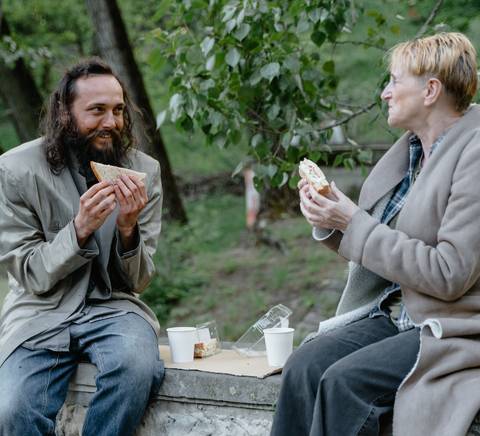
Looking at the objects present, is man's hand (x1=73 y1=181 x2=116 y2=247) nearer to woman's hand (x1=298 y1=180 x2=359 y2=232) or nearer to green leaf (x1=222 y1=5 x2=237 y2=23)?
woman's hand (x1=298 y1=180 x2=359 y2=232)

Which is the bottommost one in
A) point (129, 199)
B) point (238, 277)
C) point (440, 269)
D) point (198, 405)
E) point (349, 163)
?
point (238, 277)

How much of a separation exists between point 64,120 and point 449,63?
1.59 metres

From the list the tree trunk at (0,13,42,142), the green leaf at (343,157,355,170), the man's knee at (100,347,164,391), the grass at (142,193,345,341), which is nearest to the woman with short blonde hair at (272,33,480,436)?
the man's knee at (100,347,164,391)

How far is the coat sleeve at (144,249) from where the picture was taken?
3.44 meters

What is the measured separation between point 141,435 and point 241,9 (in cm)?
201

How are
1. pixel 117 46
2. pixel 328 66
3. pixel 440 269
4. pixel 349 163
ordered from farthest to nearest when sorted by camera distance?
pixel 117 46
pixel 349 163
pixel 328 66
pixel 440 269

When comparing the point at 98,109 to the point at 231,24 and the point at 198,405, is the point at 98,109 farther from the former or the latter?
the point at 198,405

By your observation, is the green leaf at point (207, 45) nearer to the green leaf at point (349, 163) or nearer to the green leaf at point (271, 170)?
the green leaf at point (271, 170)

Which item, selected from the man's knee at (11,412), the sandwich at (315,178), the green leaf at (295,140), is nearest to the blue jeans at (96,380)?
the man's knee at (11,412)

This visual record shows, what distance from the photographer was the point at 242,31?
13.7 ft

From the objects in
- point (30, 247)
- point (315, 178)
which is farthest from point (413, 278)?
point (30, 247)

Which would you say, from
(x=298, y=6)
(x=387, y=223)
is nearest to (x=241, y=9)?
(x=298, y=6)

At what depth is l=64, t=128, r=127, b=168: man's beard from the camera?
361 cm

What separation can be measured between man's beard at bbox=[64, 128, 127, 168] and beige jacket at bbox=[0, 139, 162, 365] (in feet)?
0.33
